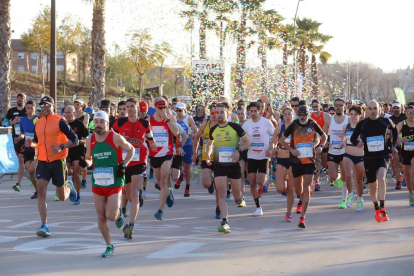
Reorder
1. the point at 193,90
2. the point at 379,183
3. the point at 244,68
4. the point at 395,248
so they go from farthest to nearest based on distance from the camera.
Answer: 1. the point at 244,68
2. the point at 193,90
3. the point at 379,183
4. the point at 395,248

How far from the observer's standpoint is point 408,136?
13125 mm

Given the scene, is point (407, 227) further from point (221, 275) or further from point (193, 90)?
point (193, 90)

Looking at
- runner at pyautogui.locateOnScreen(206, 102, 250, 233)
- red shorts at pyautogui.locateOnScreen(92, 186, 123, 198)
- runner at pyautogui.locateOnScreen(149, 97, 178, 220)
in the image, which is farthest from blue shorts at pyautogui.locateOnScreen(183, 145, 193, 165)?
red shorts at pyautogui.locateOnScreen(92, 186, 123, 198)

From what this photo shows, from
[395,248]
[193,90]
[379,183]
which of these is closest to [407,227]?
[379,183]

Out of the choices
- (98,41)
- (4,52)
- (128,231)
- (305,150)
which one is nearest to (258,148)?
(305,150)

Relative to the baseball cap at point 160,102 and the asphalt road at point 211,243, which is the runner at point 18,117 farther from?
the baseball cap at point 160,102

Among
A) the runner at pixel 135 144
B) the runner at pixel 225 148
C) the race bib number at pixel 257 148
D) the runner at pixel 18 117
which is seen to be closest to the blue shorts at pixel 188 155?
the race bib number at pixel 257 148

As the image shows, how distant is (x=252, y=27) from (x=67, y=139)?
20.1m

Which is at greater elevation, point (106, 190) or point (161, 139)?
point (161, 139)

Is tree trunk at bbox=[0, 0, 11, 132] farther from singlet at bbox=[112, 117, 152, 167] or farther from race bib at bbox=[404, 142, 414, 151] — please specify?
race bib at bbox=[404, 142, 414, 151]

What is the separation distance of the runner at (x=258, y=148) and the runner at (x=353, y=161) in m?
1.44

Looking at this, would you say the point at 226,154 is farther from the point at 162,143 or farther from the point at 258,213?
the point at 258,213

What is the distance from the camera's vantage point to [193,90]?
27641 millimetres

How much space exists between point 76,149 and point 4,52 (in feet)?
32.5
